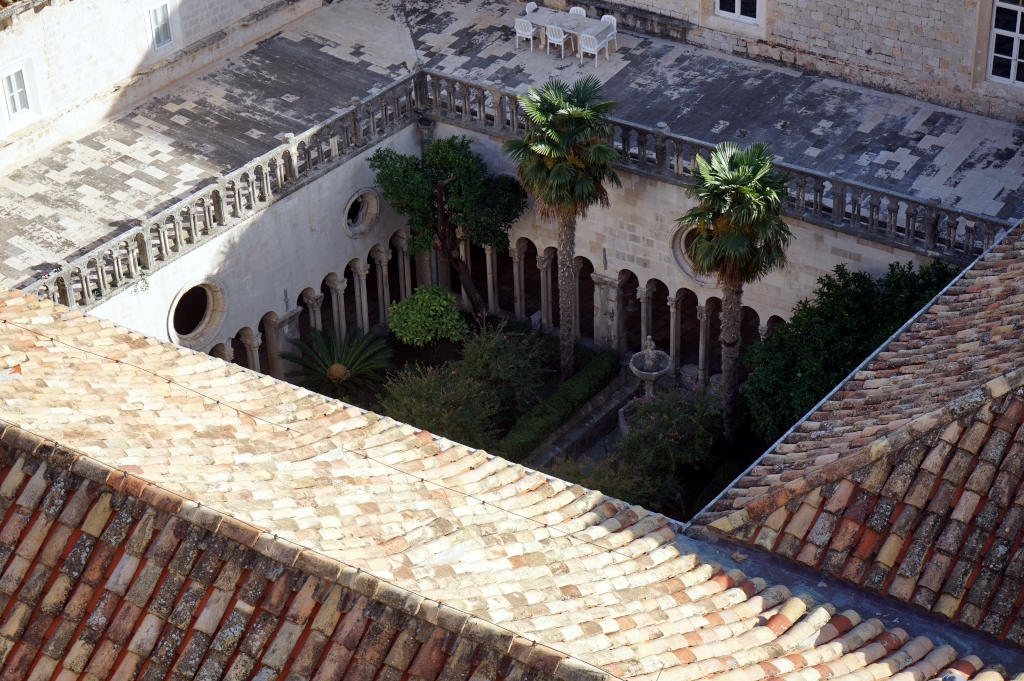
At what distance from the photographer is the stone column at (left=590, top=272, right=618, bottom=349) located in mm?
42750

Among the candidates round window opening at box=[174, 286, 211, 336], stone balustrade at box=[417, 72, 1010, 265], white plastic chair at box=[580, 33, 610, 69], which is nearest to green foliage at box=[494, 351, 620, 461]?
stone balustrade at box=[417, 72, 1010, 265]

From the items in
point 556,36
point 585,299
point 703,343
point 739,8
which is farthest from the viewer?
point 585,299

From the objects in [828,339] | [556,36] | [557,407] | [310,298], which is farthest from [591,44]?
[828,339]

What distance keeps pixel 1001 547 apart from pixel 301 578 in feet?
27.9

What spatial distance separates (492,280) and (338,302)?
3933 mm

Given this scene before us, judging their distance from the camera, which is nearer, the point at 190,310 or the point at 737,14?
the point at 190,310

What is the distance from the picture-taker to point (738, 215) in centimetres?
3531

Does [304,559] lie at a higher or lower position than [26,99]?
higher

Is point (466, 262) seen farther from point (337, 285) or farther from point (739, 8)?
point (739, 8)

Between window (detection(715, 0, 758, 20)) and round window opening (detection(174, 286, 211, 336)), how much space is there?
13740mm

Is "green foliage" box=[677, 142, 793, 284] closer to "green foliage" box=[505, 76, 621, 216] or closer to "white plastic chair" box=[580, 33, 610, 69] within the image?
"green foliage" box=[505, 76, 621, 216]

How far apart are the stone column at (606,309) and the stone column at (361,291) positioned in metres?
5.32

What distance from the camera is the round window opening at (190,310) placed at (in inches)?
1636

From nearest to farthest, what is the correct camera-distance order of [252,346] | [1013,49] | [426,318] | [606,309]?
[1013,49] < [252,346] < [426,318] < [606,309]
